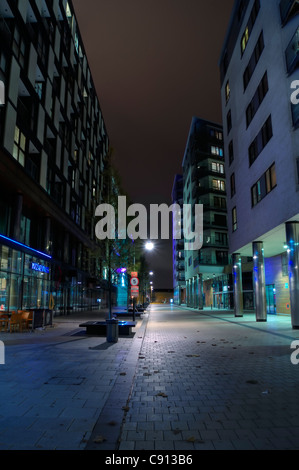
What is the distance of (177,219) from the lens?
94.4m

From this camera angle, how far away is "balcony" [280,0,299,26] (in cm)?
1609

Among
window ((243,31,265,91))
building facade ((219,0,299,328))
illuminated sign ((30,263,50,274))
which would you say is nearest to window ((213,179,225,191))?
building facade ((219,0,299,328))

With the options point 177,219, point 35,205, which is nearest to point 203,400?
point 35,205

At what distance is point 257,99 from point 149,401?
21.6 m

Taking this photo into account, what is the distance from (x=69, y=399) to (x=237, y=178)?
80.0 ft

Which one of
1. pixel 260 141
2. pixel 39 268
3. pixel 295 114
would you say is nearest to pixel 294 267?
pixel 295 114

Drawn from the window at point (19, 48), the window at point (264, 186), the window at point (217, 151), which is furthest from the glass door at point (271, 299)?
the window at point (217, 151)

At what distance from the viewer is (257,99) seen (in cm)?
2169

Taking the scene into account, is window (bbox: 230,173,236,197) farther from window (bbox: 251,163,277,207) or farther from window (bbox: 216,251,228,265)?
window (bbox: 216,251,228,265)

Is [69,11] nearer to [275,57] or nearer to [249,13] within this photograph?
[249,13]

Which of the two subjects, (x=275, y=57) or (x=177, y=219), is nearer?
(x=275, y=57)

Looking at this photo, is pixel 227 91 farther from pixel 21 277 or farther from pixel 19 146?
pixel 21 277

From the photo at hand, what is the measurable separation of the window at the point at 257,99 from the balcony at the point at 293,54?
332 cm

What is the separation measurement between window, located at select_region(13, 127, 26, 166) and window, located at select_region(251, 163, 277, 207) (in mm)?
16369
